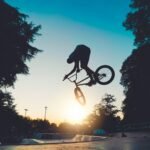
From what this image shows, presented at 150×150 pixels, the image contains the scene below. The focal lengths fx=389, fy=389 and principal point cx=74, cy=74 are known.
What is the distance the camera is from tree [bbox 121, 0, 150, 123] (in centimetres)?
4500

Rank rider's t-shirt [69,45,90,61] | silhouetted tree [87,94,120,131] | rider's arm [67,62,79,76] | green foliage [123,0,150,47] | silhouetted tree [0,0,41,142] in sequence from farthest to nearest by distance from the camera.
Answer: silhouetted tree [87,94,120,131] < green foliage [123,0,150,47] < silhouetted tree [0,0,41,142] < rider's arm [67,62,79,76] < rider's t-shirt [69,45,90,61]

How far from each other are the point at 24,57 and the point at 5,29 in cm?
269

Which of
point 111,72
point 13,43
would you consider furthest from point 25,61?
point 111,72

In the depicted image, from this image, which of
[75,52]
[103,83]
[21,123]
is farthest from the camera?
[21,123]

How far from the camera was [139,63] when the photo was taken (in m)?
48.4

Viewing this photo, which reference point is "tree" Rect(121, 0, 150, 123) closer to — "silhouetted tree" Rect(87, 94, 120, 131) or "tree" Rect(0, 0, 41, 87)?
"tree" Rect(0, 0, 41, 87)

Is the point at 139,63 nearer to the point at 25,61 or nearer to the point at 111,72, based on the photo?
the point at 25,61

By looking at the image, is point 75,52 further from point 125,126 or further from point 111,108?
point 111,108

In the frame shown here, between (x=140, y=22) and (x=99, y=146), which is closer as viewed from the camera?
(x=99, y=146)

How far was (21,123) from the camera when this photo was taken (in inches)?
1649

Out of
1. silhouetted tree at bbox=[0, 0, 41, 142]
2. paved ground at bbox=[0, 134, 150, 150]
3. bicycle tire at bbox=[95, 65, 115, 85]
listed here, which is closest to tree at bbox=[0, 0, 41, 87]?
silhouetted tree at bbox=[0, 0, 41, 142]

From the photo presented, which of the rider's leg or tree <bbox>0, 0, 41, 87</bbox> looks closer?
the rider's leg

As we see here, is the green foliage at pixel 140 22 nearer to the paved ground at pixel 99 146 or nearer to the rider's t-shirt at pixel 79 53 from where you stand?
the paved ground at pixel 99 146

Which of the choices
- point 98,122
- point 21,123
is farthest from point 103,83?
point 98,122
